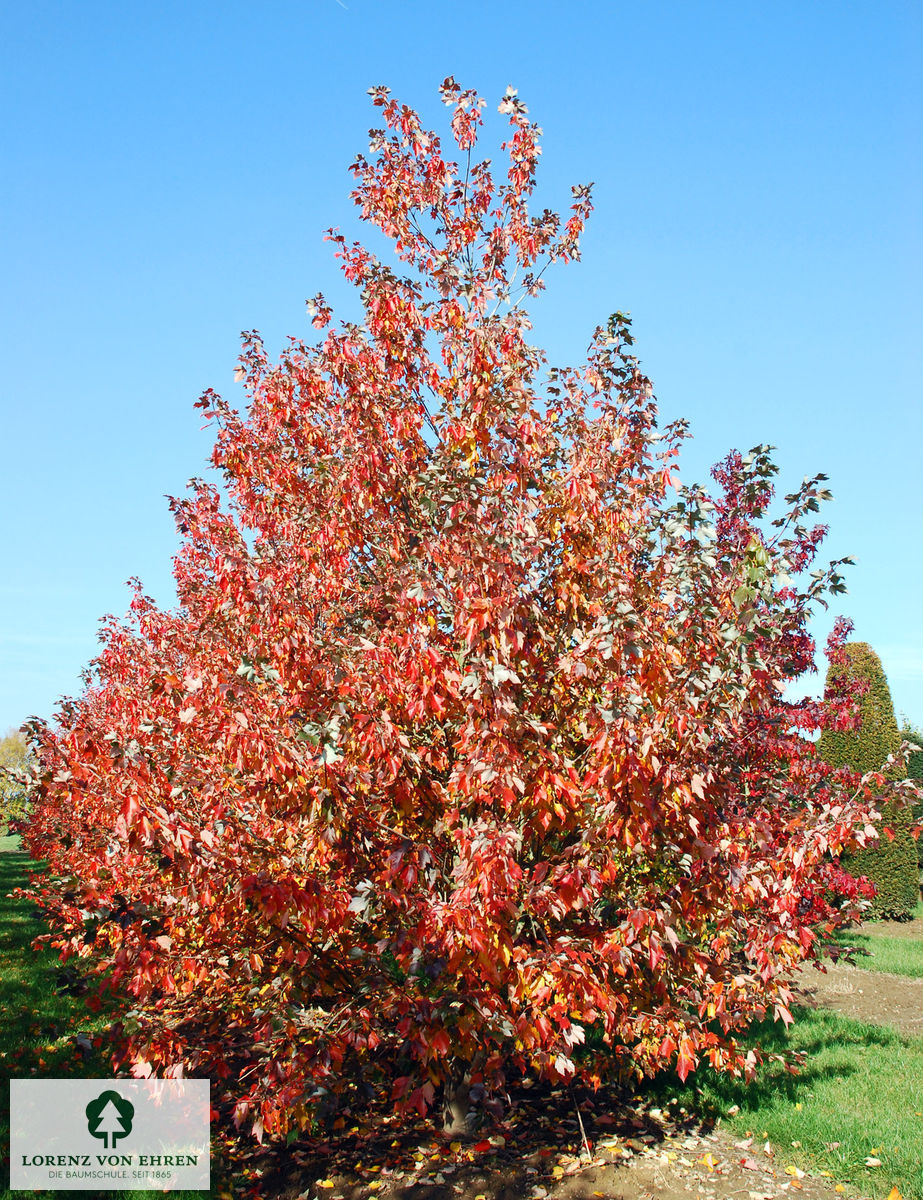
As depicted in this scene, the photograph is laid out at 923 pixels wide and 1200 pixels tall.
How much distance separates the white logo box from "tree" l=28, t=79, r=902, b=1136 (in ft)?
1.70

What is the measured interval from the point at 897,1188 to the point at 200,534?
619 cm

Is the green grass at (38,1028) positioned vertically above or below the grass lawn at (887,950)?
above

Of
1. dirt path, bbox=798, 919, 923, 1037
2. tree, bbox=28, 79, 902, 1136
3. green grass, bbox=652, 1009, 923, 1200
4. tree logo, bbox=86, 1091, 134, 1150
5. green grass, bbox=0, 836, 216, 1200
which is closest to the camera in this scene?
tree, bbox=28, 79, 902, 1136

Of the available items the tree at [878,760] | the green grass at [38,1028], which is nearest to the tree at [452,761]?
the green grass at [38,1028]

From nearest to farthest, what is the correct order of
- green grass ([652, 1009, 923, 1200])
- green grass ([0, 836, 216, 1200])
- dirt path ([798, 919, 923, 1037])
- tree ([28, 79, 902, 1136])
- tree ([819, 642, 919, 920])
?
tree ([28, 79, 902, 1136]) < green grass ([652, 1009, 923, 1200]) < green grass ([0, 836, 216, 1200]) < dirt path ([798, 919, 923, 1037]) < tree ([819, 642, 919, 920])

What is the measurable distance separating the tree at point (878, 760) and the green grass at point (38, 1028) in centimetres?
1284

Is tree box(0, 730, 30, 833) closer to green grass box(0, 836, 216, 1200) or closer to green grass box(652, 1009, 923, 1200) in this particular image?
green grass box(0, 836, 216, 1200)

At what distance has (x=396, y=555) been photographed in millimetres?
5281

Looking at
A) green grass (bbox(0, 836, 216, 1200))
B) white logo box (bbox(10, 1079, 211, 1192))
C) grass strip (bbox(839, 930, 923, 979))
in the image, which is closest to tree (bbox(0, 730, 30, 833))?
green grass (bbox(0, 836, 216, 1200))

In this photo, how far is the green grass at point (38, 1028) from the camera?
5959 millimetres

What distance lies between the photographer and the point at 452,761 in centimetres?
507

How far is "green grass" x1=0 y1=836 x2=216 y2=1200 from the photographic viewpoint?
19.6ft

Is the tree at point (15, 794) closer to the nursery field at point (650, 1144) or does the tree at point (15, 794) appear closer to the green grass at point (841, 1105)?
the nursery field at point (650, 1144)

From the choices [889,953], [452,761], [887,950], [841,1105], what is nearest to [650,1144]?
[841,1105]
